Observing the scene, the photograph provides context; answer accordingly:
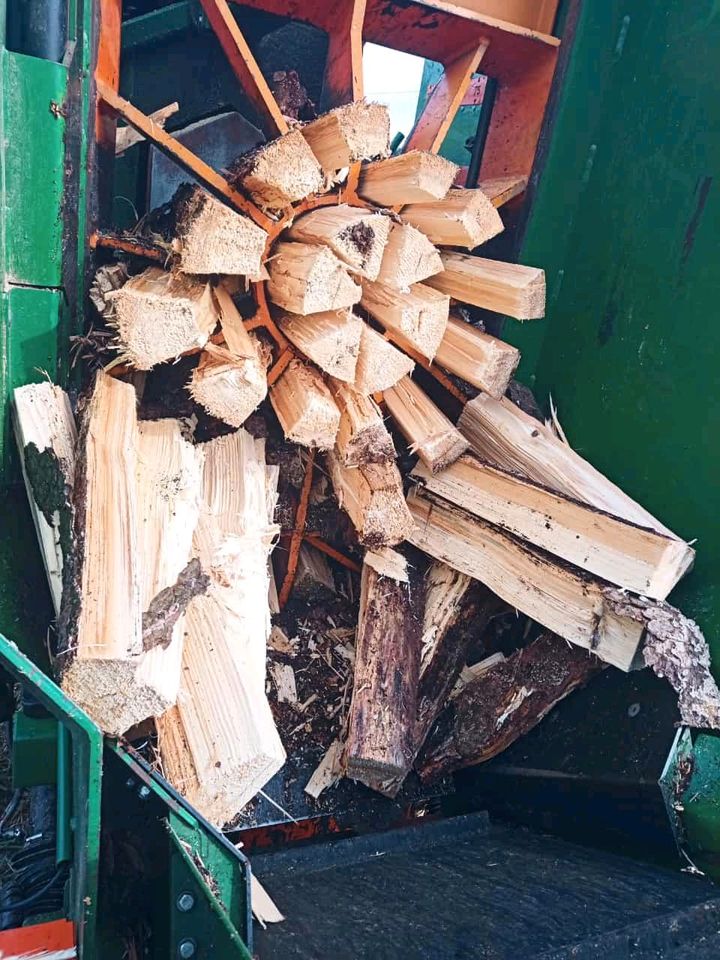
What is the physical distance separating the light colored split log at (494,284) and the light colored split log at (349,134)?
0.51m

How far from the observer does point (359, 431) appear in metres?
2.37

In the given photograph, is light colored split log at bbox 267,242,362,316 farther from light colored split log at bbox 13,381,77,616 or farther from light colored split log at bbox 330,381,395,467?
light colored split log at bbox 13,381,77,616

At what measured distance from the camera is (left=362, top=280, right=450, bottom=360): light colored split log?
238 cm

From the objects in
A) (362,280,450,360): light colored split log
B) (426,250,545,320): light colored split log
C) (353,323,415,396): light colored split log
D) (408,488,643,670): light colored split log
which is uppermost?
(426,250,545,320): light colored split log

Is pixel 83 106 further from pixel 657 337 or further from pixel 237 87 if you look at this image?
pixel 657 337

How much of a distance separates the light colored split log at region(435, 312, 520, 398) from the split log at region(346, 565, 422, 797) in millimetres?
785

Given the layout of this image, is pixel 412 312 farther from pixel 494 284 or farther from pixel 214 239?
pixel 214 239

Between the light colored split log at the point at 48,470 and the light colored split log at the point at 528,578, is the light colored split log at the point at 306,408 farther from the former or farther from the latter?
the light colored split log at the point at 48,470

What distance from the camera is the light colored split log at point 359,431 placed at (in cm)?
238

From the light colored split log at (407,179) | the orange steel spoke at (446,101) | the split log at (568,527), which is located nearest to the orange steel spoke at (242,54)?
the light colored split log at (407,179)

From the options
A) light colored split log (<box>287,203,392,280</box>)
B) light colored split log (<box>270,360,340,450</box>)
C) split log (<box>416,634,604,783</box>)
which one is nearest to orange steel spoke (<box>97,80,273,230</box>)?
light colored split log (<box>287,203,392,280</box>)

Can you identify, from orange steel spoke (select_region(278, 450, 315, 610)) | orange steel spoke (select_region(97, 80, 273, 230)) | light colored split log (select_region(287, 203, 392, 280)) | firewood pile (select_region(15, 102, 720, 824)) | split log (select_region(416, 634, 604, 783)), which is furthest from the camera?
orange steel spoke (select_region(278, 450, 315, 610))

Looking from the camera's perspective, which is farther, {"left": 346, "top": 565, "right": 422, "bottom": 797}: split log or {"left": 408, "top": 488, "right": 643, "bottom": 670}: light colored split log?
{"left": 346, "top": 565, "right": 422, "bottom": 797}: split log

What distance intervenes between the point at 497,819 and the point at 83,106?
277 cm
